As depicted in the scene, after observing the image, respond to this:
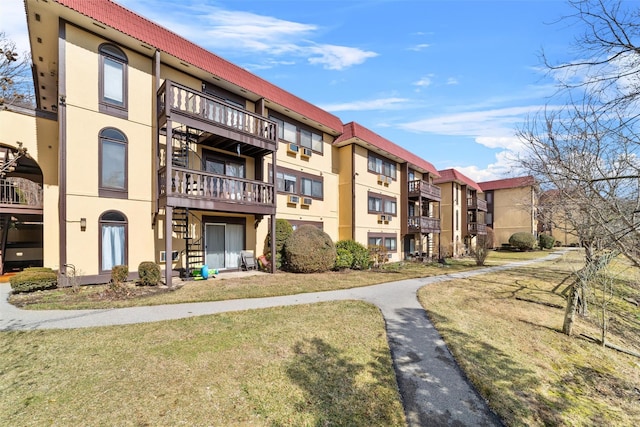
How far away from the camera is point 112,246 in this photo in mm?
9836

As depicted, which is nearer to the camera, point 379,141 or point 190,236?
point 190,236

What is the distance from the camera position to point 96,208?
955 cm

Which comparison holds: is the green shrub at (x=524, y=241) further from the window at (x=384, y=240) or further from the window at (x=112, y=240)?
the window at (x=112, y=240)

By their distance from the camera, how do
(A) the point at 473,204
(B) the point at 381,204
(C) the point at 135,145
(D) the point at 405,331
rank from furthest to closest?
(A) the point at 473,204, (B) the point at 381,204, (C) the point at 135,145, (D) the point at 405,331

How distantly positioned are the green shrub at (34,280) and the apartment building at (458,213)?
93.1 ft

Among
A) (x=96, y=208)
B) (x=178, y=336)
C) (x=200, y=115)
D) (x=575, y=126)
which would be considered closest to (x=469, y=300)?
(x=575, y=126)

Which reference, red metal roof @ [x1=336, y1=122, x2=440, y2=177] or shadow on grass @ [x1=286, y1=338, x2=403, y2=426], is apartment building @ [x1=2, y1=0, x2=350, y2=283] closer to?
red metal roof @ [x1=336, y1=122, x2=440, y2=177]

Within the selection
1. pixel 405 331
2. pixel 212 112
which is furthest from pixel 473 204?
pixel 405 331

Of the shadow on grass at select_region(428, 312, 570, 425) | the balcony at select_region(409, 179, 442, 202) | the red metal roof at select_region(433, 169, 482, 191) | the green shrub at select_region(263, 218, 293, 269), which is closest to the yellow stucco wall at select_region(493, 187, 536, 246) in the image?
the red metal roof at select_region(433, 169, 482, 191)

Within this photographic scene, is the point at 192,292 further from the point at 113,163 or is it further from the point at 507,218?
the point at 507,218

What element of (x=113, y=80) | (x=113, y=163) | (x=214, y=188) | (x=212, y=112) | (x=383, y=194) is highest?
(x=113, y=80)

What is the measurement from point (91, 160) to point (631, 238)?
13.8 metres

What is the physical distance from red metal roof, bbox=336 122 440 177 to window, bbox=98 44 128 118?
1221 centimetres

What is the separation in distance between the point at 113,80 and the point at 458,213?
106 ft
